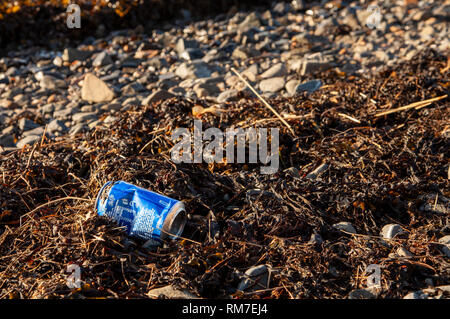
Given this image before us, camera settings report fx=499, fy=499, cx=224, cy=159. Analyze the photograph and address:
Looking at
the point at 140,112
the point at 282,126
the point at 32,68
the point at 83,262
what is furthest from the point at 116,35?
the point at 83,262

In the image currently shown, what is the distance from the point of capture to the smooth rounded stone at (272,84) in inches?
205

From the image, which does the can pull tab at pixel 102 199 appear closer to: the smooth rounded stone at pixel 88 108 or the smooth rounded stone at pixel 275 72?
the smooth rounded stone at pixel 88 108

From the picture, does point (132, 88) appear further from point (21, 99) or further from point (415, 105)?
point (415, 105)

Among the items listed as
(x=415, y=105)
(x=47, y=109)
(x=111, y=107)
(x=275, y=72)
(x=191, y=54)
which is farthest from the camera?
(x=191, y=54)

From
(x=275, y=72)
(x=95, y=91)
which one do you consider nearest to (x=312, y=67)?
(x=275, y=72)

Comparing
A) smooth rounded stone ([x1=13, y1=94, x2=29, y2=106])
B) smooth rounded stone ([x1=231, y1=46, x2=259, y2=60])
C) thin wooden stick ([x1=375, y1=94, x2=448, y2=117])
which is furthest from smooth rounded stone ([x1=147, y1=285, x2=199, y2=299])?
smooth rounded stone ([x1=231, y1=46, x2=259, y2=60])

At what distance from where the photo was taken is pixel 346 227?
295 centimetres

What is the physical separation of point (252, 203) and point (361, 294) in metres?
0.90

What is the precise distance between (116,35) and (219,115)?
3717 millimetres

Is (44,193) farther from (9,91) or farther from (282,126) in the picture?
(9,91)

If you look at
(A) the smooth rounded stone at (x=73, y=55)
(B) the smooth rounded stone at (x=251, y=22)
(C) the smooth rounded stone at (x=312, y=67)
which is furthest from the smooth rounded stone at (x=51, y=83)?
(C) the smooth rounded stone at (x=312, y=67)

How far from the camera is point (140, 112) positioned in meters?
4.12

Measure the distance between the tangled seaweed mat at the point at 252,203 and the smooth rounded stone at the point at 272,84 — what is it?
826mm
